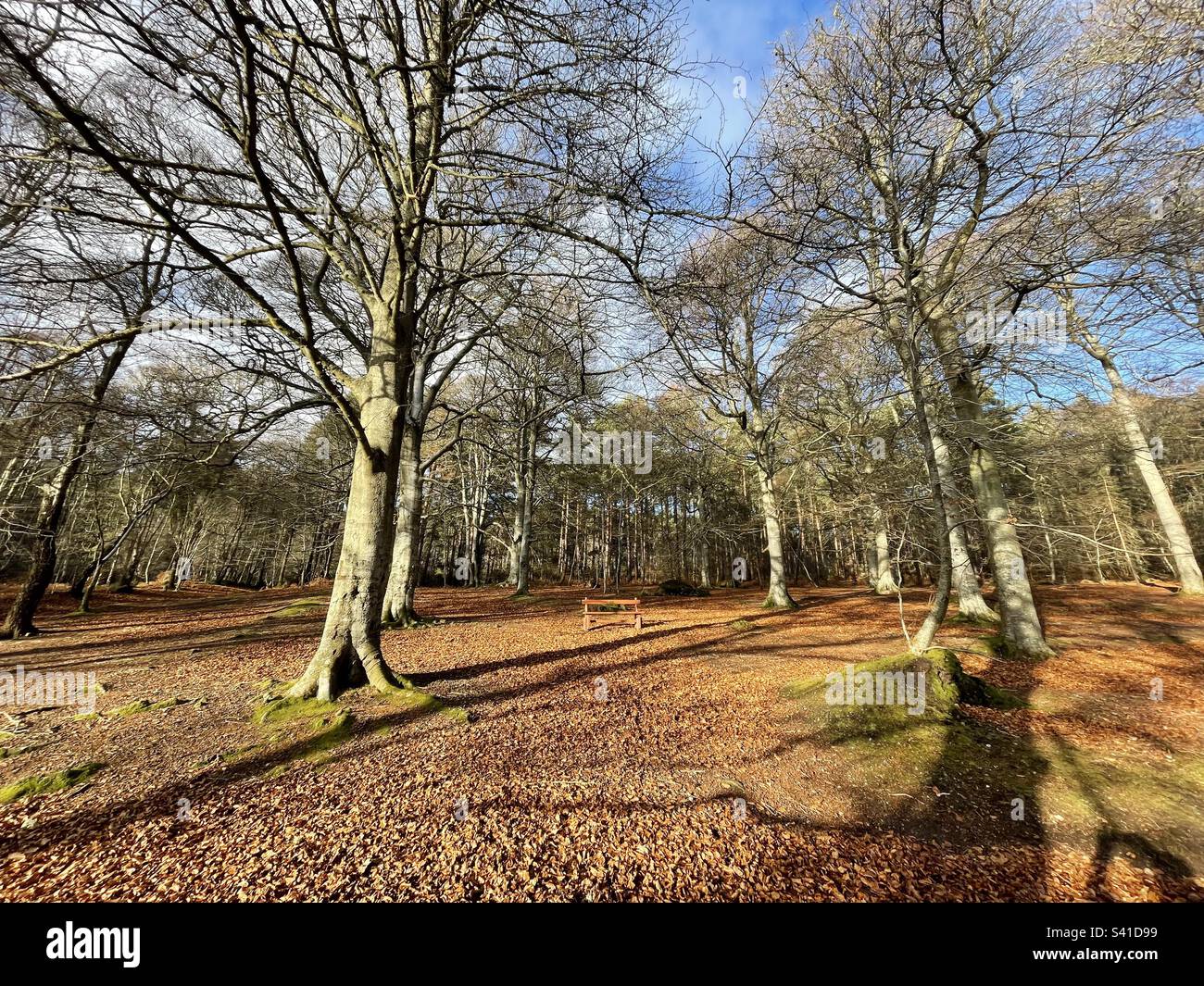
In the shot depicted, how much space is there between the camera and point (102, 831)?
8.82 feet

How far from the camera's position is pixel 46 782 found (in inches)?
125

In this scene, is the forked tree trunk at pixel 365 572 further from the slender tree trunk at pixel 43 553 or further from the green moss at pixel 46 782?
the slender tree trunk at pixel 43 553

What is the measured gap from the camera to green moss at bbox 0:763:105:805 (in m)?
3.03

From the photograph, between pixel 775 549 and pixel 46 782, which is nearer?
pixel 46 782

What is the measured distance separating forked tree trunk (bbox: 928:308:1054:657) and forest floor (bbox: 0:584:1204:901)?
29.9 inches

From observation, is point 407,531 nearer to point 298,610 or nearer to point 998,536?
point 298,610

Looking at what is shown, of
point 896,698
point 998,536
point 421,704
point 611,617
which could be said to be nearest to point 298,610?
point 611,617

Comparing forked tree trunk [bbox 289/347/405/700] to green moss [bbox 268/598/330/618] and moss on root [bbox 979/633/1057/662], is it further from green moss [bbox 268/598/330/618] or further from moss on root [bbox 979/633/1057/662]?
moss on root [bbox 979/633/1057/662]

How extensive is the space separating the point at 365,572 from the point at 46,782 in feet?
8.58

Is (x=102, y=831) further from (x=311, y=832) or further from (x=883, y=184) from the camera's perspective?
(x=883, y=184)

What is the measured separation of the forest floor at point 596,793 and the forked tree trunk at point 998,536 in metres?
0.76

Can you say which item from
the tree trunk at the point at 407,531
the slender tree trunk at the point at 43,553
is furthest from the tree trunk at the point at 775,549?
the slender tree trunk at the point at 43,553
